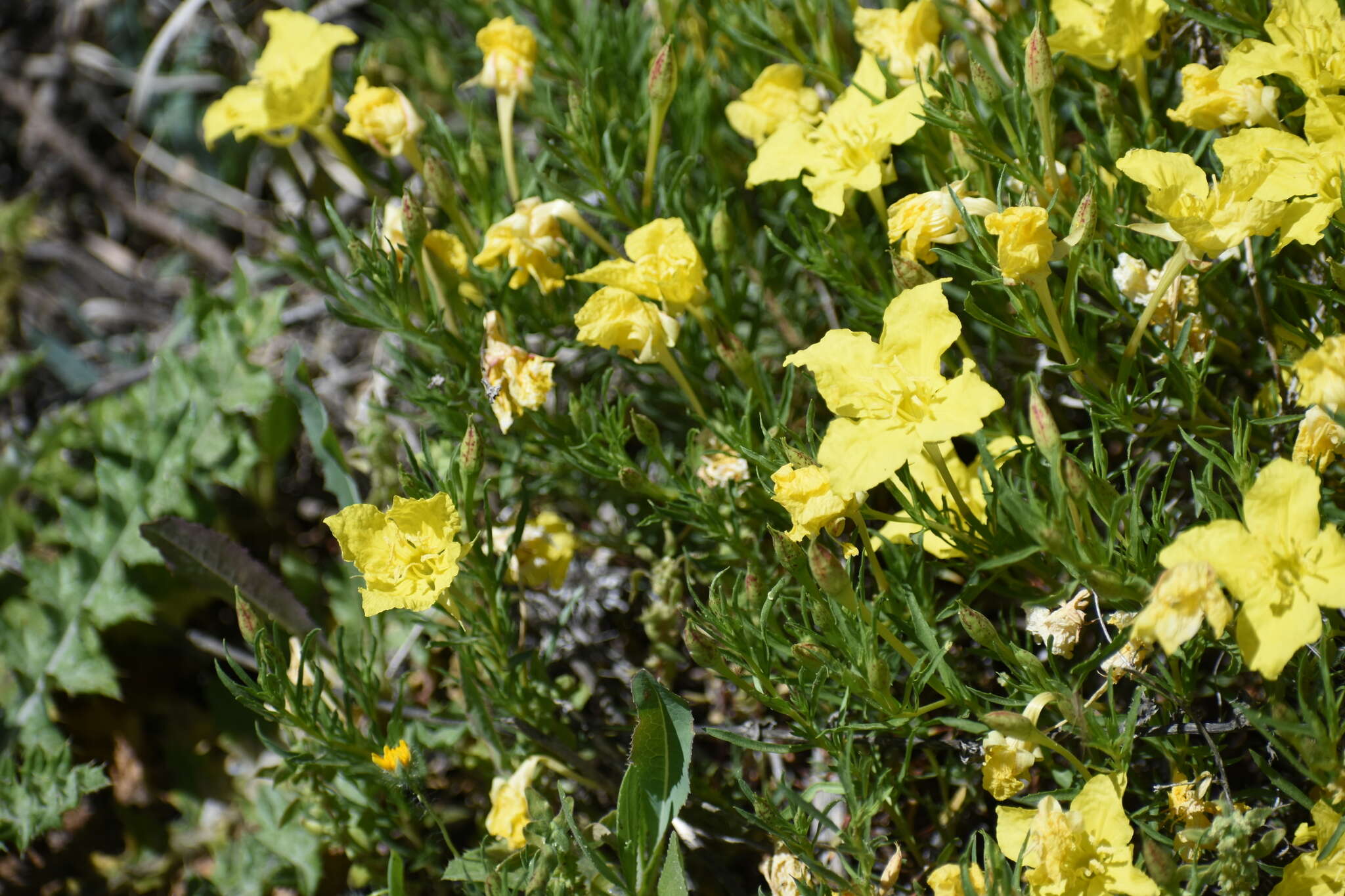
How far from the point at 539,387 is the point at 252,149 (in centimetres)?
296

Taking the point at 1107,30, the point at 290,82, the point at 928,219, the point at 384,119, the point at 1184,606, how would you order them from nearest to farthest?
the point at 1184,606, the point at 928,219, the point at 1107,30, the point at 384,119, the point at 290,82

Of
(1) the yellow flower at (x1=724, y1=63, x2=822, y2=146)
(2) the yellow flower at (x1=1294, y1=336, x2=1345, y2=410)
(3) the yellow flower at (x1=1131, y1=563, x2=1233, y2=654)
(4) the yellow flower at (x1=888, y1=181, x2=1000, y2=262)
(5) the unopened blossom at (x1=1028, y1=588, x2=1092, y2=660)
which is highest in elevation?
(1) the yellow flower at (x1=724, y1=63, x2=822, y2=146)

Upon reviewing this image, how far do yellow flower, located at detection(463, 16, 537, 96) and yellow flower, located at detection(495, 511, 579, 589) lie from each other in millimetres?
1036

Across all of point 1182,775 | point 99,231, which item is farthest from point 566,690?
point 99,231

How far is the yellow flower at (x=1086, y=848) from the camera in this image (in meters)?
1.54

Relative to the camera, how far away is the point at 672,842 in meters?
1.79

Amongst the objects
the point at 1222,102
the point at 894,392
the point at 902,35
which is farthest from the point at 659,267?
the point at 1222,102

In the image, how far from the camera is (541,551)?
7.54 ft

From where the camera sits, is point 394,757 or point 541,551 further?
point 541,551

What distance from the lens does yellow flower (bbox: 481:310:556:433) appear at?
2074 mm

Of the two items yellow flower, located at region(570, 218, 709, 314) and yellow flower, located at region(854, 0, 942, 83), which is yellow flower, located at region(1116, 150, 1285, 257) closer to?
yellow flower, located at region(854, 0, 942, 83)

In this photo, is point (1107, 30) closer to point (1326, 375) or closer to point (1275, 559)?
point (1326, 375)

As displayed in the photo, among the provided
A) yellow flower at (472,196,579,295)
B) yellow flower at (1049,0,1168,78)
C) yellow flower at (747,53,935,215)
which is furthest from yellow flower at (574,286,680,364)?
yellow flower at (1049,0,1168,78)

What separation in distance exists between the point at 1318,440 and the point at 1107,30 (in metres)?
0.86
